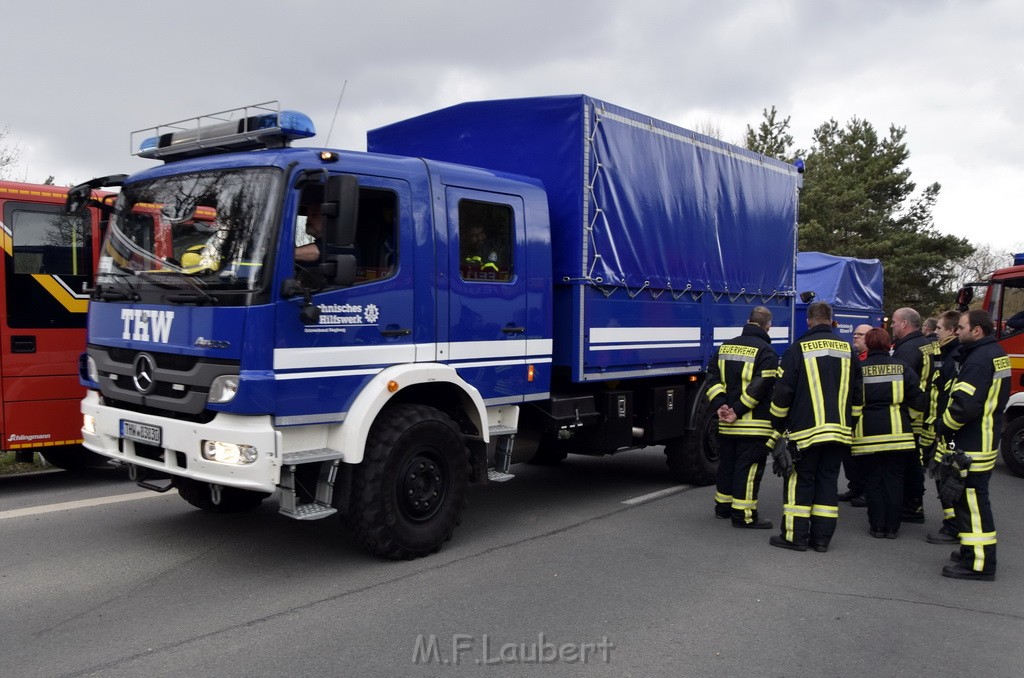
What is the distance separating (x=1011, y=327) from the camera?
9.92 m

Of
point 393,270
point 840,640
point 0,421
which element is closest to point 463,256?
point 393,270

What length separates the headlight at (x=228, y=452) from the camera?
477cm

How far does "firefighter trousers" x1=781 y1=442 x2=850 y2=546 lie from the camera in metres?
6.17

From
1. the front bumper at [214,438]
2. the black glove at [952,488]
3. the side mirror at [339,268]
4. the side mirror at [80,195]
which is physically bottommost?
the black glove at [952,488]

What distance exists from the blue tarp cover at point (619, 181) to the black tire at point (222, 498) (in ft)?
9.89

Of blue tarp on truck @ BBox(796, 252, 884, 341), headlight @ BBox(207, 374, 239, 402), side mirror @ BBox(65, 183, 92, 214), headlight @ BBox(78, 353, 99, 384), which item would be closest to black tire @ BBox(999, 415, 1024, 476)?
blue tarp on truck @ BBox(796, 252, 884, 341)

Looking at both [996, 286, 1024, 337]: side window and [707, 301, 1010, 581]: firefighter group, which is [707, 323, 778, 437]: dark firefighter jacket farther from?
[996, 286, 1024, 337]: side window

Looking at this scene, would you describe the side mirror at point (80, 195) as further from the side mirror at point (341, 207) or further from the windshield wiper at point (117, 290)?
the side mirror at point (341, 207)

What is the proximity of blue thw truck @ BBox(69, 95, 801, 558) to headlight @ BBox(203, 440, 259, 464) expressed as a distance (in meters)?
0.01

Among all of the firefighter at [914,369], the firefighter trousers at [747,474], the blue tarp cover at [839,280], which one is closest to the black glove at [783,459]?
the firefighter trousers at [747,474]

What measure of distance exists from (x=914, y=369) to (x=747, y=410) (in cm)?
162

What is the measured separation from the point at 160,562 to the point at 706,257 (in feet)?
18.3

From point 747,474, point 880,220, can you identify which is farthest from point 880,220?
point 747,474

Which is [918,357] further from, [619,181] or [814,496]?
[619,181]
